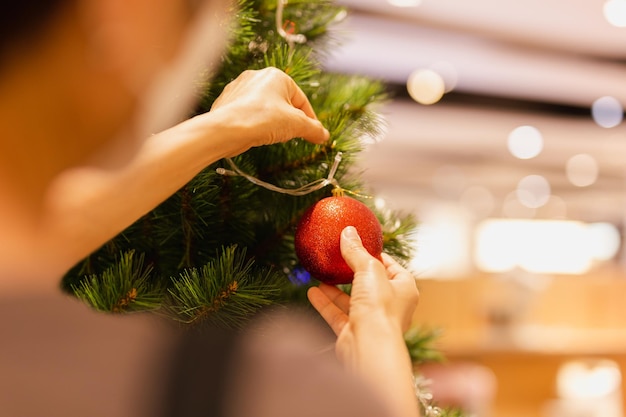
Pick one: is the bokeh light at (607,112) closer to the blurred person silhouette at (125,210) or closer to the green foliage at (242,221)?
the green foliage at (242,221)

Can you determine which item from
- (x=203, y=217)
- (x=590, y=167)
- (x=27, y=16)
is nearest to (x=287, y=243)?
(x=203, y=217)

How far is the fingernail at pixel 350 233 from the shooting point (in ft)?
1.73

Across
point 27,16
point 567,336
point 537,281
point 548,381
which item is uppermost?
point 27,16

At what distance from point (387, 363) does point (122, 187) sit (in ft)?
0.71

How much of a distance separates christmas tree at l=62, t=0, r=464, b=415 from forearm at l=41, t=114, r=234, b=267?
0.29ft

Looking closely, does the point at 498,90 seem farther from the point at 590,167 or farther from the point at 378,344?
the point at 378,344

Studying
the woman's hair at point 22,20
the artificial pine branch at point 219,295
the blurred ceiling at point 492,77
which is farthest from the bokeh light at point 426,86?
the woman's hair at point 22,20

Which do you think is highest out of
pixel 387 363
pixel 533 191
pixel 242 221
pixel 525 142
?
pixel 525 142

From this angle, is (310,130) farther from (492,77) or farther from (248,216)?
(492,77)

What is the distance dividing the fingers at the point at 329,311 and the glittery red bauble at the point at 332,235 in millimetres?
15

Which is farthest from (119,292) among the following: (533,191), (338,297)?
(533,191)

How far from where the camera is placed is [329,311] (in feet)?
1.79

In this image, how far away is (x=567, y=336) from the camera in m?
3.05

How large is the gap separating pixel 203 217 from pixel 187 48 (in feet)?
0.73
